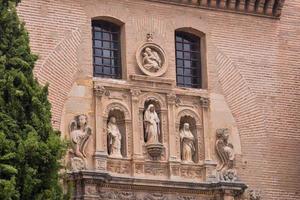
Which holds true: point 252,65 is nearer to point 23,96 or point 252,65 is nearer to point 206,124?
point 206,124

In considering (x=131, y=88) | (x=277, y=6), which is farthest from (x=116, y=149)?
(x=277, y=6)

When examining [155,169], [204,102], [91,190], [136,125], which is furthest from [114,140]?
[204,102]

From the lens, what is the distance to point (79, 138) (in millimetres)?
30141

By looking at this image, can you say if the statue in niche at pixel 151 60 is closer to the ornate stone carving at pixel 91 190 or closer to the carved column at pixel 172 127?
the carved column at pixel 172 127

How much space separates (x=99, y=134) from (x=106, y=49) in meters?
2.26

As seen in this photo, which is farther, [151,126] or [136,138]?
[151,126]

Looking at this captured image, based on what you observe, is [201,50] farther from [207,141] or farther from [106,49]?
[106,49]

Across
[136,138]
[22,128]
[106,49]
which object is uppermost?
[106,49]

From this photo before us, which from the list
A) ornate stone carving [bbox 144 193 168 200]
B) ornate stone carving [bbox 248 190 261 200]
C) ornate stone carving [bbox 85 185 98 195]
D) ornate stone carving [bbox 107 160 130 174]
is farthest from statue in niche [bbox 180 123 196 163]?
ornate stone carving [bbox 85 185 98 195]

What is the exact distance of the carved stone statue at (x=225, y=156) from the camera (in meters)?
31.7

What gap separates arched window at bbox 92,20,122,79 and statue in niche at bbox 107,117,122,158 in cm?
131

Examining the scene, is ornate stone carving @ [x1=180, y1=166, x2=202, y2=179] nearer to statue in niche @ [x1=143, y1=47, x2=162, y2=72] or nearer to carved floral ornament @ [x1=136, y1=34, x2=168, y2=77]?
carved floral ornament @ [x1=136, y1=34, x2=168, y2=77]

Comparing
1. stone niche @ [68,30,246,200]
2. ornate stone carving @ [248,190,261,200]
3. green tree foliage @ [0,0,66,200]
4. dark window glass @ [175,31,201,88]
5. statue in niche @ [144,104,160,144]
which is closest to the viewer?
green tree foliage @ [0,0,66,200]

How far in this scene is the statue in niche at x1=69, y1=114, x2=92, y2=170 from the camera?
29984mm
